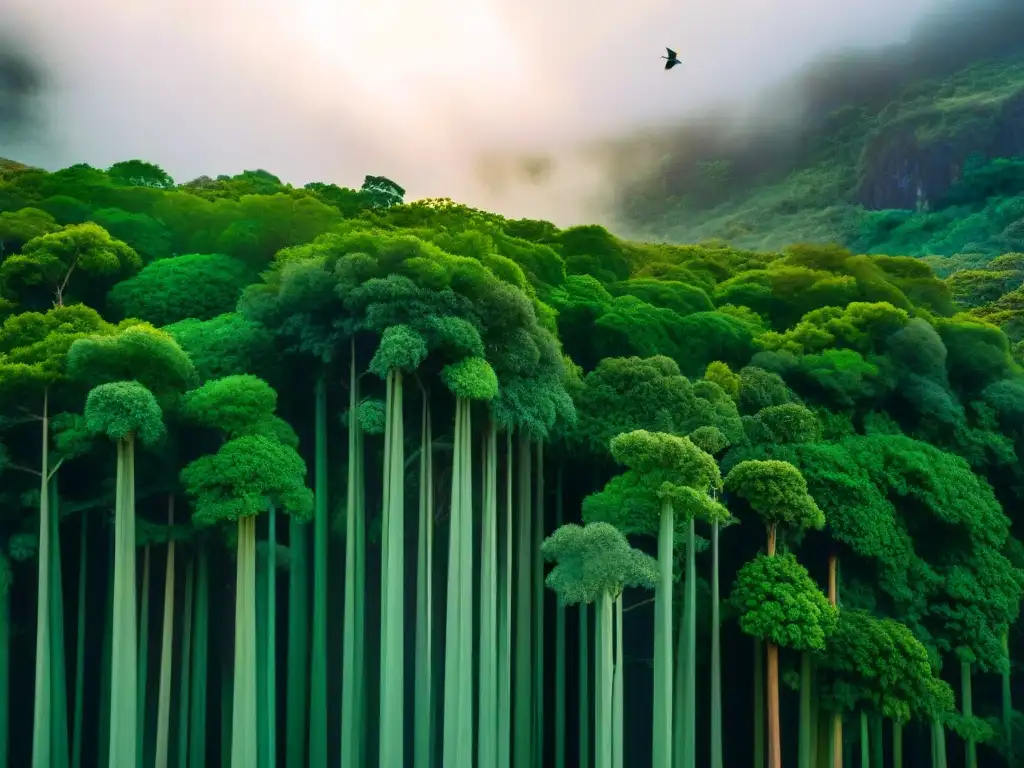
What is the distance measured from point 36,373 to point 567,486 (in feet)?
23.5

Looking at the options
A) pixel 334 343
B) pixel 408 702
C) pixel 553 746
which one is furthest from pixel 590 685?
pixel 334 343

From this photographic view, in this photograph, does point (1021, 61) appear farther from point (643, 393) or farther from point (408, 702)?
point (408, 702)

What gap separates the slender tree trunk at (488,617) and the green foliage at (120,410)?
3.57 m

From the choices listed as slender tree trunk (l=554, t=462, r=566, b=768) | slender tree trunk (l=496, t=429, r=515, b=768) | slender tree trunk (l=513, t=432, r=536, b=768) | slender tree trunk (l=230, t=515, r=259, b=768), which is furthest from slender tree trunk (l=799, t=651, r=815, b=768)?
slender tree trunk (l=230, t=515, r=259, b=768)

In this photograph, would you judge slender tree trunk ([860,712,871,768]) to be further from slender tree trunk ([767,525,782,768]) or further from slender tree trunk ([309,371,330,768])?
slender tree trunk ([309,371,330,768])

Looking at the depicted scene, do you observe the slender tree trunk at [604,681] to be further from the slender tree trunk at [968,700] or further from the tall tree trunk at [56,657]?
the slender tree trunk at [968,700]

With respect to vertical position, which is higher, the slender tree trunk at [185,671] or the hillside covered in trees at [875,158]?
the hillside covered in trees at [875,158]

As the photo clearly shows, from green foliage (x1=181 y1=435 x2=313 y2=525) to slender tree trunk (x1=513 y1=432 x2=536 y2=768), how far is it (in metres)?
3.06

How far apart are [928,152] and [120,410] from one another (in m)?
51.2

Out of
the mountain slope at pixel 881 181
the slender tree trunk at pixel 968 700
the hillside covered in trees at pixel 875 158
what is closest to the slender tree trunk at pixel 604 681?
the slender tree trunk at pixel 968 700

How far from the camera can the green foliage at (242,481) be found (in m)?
6.95

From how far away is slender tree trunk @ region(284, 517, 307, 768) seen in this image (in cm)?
810

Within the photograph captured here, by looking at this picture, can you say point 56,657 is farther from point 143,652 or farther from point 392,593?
point 392,593

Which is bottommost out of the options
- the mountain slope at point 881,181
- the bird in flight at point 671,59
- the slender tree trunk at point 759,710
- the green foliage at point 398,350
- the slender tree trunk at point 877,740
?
the slender tree trunk at point 877,740
